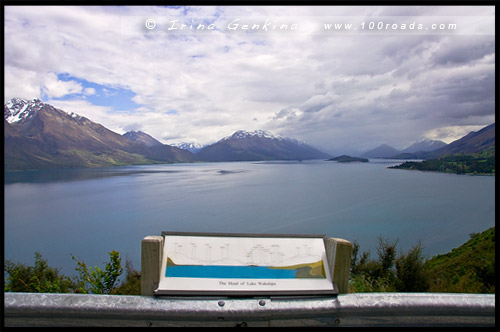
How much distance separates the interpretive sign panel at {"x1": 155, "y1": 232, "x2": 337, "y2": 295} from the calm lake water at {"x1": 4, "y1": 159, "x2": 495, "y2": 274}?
13.8 metres

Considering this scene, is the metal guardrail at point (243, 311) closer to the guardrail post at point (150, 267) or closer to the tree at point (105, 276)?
the guardrail post at point (150, 267)

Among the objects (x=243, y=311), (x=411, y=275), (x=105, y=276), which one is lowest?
(x=411, y=275)

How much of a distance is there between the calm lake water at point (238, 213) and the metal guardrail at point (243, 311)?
13.7m

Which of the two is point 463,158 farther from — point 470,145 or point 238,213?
point 238,213

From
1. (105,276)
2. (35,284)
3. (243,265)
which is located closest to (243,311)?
(243,265)

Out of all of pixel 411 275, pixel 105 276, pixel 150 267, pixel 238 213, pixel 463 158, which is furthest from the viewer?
pixel 463 158

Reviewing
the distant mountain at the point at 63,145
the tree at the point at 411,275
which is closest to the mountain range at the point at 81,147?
the distant mountain at the point at 63,145

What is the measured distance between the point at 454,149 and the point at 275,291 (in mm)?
54634

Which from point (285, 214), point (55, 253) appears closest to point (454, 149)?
point (285, 214)

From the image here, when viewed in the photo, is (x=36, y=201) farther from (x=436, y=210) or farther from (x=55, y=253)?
(x=436, y=210)

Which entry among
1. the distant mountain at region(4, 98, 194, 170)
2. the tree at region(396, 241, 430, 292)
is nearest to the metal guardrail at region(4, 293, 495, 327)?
the tree at region(396, 241, 430, 292)

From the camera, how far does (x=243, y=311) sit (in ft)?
5.66

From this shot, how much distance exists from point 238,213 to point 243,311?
2235 centimetres

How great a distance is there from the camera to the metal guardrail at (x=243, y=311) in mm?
1736
